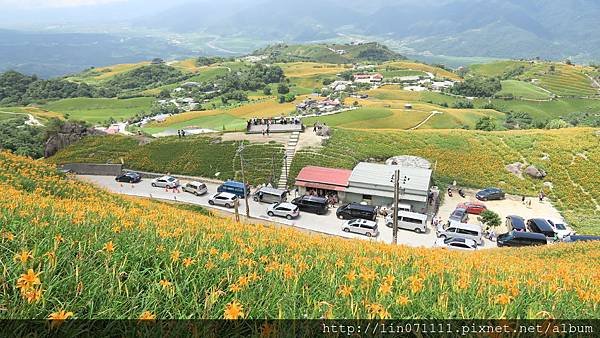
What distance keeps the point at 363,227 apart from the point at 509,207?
52.5 ft

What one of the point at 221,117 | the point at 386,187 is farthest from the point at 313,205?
the point at 221,117

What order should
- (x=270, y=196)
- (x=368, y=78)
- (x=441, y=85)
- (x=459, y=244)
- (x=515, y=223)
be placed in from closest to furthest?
(x=459, y=244)
(x=515, y=223)
(x=270, y=196)
(x=441, y=85)
(x=368, y=78)

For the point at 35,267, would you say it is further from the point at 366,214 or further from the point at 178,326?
the point at 366,214

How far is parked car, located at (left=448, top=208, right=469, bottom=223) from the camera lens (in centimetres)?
3209

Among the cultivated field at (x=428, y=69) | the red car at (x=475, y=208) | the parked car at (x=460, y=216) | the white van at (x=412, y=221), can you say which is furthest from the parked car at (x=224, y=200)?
the cultivated field at (x=428, y=69)

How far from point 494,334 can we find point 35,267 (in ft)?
15.1

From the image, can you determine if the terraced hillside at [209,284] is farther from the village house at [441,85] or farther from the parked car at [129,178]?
the village house at [441,85]

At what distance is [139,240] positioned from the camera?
5.97m

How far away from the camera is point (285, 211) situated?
108 feet

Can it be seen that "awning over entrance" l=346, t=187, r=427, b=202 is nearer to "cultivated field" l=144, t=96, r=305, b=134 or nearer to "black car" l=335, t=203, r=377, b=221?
"black car" l=335, t=203, r=377, b=221

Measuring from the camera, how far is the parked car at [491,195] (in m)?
37.1

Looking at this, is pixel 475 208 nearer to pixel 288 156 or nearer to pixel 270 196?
pixel 270 196

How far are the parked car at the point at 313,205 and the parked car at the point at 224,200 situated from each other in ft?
19.7

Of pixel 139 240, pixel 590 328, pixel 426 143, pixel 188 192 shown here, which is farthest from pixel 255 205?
pixel 590 328
